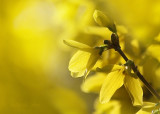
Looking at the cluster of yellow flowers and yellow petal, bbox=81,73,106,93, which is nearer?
the cluster of yellow flowers

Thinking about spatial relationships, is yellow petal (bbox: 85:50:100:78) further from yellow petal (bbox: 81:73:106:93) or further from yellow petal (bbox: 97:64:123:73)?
yellow petal (bbox: 81:73:106:93)

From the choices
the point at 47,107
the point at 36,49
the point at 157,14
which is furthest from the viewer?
the point at 36,49

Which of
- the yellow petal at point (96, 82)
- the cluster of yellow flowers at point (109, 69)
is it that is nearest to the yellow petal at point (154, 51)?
the cluster of yellow flowers at point (109, 69)

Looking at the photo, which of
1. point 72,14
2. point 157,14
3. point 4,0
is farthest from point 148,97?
point 4,0

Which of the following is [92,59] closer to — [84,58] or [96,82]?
[84,58]

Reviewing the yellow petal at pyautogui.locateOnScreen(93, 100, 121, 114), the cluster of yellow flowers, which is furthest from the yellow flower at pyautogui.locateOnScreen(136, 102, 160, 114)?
the yellow petal at pyautogui.locateOnScreen(93, 100, 121, 114)

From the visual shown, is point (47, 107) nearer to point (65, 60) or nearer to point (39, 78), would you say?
point (39, 78)
